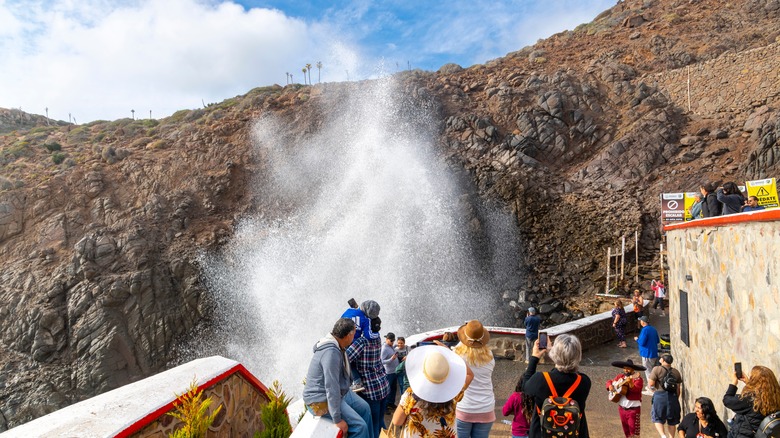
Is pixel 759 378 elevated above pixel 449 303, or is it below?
above

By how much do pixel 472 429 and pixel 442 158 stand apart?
24.5m

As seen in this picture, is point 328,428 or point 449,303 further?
point 449,303

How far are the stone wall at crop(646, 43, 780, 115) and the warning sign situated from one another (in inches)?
704

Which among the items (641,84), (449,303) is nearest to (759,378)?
(449,303)

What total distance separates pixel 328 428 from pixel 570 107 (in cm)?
3011

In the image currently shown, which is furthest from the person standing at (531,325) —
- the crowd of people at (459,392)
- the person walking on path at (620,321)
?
the crowd of people at (459,392)

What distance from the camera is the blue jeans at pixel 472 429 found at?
166 inches

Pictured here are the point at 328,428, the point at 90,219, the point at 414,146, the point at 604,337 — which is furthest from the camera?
the point at 414,146

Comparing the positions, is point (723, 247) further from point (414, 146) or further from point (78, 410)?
point (414, 146)

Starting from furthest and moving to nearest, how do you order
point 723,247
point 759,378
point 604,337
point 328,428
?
point 604,337 → point 723,247 → point 328,428 → point 759,378

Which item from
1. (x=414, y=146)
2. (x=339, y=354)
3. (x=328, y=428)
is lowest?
(x=328, y=428)

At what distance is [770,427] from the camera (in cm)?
310

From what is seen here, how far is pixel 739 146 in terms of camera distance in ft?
77.3

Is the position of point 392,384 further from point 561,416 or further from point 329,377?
point 561,416
